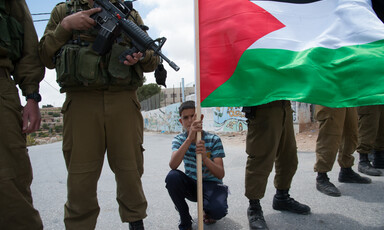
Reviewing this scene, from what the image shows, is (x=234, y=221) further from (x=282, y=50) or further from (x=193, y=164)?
(x=282, y=50)

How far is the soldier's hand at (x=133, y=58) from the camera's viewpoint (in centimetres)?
170

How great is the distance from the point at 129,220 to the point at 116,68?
986mm

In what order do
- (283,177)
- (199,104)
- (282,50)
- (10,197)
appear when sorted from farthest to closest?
1. (283,177)
2. (282,50)
3. (199,104)
4. (10,197)

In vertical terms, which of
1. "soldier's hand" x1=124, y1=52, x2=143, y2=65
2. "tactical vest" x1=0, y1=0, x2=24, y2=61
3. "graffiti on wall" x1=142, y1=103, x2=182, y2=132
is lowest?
"graffiti on wall" x1=142, y1=103, x2=182, y2=132

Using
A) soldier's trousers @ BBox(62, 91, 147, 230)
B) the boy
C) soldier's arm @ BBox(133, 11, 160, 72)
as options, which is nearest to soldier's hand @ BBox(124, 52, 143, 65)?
soldier's arm @ BBox(133, 11, 160, 72)

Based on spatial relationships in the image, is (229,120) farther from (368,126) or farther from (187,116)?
(187,116)

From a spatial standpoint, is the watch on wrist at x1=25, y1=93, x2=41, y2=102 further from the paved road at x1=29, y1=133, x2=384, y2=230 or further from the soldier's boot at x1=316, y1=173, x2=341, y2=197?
the soldier's boot at x1=316, y1=173, x2=341, y2=197

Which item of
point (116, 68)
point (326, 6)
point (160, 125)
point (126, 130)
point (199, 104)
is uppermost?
point (326, 6)

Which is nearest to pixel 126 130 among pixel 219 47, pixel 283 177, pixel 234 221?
pixel 219 47

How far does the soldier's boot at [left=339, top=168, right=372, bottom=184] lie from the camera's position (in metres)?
3.16

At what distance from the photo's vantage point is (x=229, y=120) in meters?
12.9

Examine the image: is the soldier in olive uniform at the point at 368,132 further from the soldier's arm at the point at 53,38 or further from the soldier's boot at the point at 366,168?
the soldier's arm at the point at 53,38

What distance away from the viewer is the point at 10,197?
1.42 m

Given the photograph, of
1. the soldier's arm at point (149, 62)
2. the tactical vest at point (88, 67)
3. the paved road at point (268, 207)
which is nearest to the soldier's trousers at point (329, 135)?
the paved road at point (268, 207)
